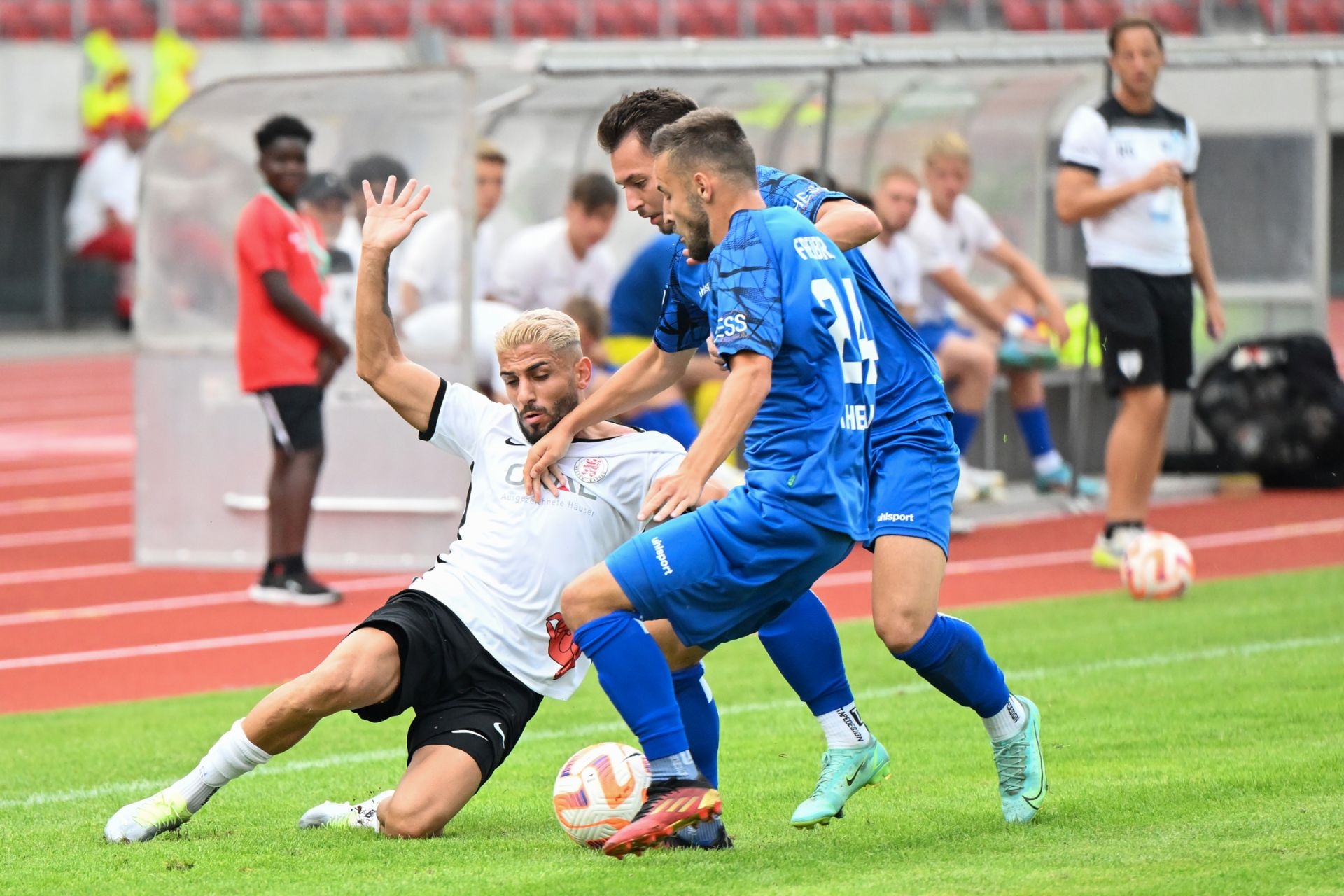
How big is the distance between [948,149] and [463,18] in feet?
55.9

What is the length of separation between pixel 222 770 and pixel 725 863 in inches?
55.4

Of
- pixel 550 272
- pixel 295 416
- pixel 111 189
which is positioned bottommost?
pixel 295 416

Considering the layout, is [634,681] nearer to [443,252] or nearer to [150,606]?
[150,606]

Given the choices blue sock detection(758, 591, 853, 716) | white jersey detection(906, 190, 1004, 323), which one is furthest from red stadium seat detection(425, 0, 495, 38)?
blue sock detection(758, 591, 853, 716)

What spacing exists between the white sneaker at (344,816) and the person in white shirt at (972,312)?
22.9 feet

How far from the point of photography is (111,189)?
26.0 meters

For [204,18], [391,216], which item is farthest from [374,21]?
[391,216]

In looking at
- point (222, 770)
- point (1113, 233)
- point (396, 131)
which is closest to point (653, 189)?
point (222, 770)

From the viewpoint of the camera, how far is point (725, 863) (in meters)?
4.64

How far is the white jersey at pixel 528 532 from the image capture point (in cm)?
534

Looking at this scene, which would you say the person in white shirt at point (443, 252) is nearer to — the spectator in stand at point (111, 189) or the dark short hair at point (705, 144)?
the dark short hair at point (705, 144)

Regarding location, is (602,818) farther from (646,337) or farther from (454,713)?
(646,337)

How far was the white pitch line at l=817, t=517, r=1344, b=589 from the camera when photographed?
1074 cm

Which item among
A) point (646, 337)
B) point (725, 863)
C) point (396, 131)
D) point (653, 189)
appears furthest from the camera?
point (396, 131)
